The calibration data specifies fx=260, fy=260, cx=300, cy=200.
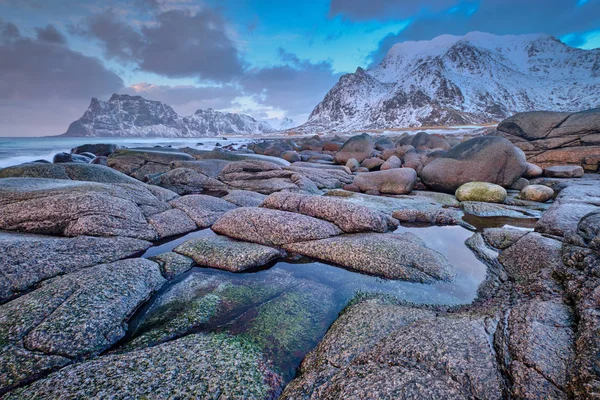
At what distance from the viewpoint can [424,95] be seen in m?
155

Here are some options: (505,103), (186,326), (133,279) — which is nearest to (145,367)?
(186,326)

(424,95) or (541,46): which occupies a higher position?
(541,46)

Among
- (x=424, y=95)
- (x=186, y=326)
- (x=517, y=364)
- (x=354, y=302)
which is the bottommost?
(x=354, y=302)

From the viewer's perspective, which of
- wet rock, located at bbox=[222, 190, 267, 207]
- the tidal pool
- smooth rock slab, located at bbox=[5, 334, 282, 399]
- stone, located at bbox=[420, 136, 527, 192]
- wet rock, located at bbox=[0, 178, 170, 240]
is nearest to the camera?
smooth rock slab, located at bbox=[5, 334, 282, 399]

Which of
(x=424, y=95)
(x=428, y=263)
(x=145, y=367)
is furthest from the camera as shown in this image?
(x=424, y=95)

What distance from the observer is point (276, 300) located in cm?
393

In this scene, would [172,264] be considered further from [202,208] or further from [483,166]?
[483,166]

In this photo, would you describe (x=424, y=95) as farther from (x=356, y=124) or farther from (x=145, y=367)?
(x=145, y=367)

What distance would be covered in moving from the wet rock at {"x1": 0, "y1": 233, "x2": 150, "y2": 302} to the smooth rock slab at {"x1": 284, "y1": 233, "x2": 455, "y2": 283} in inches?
133

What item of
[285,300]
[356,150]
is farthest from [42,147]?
[285,300]

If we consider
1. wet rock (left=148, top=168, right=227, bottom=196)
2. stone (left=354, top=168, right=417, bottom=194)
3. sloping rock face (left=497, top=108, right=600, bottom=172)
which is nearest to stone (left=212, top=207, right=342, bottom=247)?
wet rock (left=148, top=168, right=227, bottom=196)

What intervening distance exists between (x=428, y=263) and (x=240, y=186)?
866 centimetres

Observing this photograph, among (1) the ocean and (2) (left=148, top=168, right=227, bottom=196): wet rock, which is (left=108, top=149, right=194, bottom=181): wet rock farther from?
(1) the ocean

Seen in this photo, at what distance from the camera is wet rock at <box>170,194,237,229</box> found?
700 centimetres
